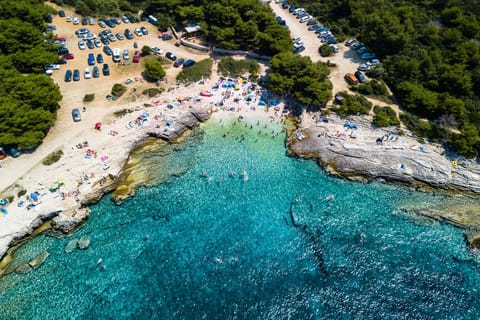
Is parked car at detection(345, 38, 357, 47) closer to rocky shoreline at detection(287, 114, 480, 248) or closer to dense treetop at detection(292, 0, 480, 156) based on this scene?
dense treetop at detection(292, 0, 480, 156)

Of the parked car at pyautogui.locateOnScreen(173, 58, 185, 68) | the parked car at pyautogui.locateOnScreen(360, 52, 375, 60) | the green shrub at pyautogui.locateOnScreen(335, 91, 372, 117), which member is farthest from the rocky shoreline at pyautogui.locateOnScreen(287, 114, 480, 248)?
the parked car at pyautogui.locateOnScreen(173, 58, 185, 68)

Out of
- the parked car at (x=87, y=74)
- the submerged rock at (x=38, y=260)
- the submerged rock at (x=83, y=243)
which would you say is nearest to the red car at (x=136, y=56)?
the parked car at (x=87, y=74)

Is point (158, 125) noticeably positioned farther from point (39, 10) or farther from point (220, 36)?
point (39, 10)

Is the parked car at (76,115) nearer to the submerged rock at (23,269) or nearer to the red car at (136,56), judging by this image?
the red car at (136,56)

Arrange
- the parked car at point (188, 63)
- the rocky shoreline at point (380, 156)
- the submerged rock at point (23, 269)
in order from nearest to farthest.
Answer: the submerged rock at point (23, 269), the rocky shoreline at point (380, 156), the parked car at point (188, 63)

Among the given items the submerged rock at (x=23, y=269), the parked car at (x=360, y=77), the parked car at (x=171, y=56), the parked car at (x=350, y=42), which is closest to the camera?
the submerged rock at (x=23, y=269)

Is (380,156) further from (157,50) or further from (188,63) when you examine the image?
(157,50)

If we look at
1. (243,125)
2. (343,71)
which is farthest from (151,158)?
(343,71)

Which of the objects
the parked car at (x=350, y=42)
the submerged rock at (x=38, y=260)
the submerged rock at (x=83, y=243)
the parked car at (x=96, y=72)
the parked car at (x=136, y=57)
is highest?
the parked car at (x=350, y=42)
